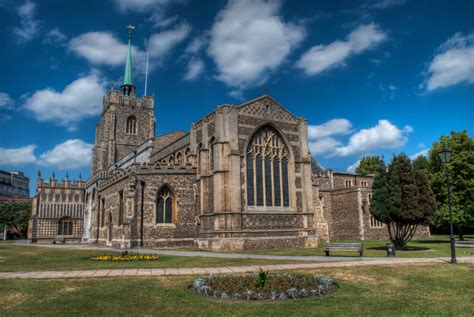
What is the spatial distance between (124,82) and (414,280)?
221 ft

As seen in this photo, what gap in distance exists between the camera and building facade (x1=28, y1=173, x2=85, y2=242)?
187 ft

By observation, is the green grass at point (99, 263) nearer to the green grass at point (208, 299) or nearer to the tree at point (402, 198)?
the green grass at point (208, 299)

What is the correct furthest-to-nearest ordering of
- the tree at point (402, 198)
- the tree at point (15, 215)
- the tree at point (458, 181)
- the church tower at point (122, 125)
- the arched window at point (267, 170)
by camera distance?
the tree at point (15, 215) < the church tower at point (122, 125) < the tree at point (458, 181) < the arched window at point (267, 170) < the tree at point (402, 198)

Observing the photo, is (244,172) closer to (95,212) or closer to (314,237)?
(314,237)

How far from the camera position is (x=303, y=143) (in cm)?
3269

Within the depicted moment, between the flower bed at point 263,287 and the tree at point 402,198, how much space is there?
17289 millimetres

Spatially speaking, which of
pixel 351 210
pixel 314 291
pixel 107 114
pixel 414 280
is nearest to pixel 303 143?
pixel 351 210

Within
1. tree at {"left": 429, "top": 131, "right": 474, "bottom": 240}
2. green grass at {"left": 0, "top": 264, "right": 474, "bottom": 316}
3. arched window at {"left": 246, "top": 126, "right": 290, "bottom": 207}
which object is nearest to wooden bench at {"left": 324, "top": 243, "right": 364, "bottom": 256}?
green grass at {"left": 0, "top": 264, "right": 474, "bottom": 316}

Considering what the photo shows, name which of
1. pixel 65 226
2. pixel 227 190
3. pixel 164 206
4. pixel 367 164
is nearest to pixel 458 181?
pixel 227 190

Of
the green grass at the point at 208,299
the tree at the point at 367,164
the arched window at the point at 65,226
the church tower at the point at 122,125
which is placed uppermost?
the church tower at the point at 122,125

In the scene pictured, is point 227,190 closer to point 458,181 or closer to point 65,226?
point 458,181

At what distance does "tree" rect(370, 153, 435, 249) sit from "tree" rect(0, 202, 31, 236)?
70678mm

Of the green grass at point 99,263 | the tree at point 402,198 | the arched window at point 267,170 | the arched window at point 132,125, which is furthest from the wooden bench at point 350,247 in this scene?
the arched window at point 132,125

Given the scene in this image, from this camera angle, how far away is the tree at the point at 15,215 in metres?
72.2
